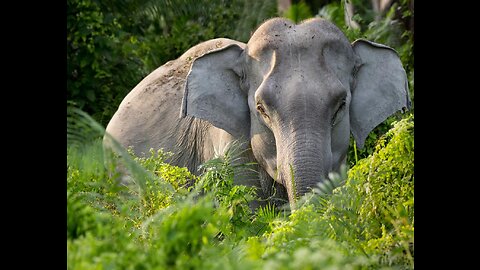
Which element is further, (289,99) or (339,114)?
(339,114)

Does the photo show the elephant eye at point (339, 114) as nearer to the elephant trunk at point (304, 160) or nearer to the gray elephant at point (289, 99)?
the gray elephant at point (289, 99)

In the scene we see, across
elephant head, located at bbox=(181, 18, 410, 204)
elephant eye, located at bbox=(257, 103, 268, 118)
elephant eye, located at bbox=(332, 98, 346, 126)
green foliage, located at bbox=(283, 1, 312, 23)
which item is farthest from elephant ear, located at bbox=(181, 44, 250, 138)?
green foliage, located at bbox=(283, 1, 312, 23)

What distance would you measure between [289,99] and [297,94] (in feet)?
0.20

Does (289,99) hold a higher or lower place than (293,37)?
lower

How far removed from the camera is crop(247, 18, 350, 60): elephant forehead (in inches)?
314

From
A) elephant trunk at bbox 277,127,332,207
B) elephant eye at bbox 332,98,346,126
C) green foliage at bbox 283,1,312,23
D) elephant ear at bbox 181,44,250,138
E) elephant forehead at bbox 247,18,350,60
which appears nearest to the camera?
elephant trunk at bbox 277,127,332,207

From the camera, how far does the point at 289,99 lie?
7660 millimetres

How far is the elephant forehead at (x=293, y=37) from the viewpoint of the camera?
314 inches

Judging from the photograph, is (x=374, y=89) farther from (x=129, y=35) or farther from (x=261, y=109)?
(x=129, y=35)

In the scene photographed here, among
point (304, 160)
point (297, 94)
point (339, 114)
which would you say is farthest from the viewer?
point (339, 114)

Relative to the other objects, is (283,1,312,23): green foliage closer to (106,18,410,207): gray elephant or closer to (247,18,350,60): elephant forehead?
(106,18,410,207): gray elephant

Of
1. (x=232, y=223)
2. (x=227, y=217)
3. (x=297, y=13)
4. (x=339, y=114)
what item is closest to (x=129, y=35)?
(x=297, y=13)

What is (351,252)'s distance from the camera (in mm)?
5070
